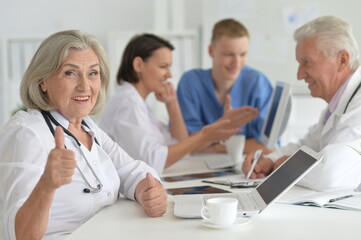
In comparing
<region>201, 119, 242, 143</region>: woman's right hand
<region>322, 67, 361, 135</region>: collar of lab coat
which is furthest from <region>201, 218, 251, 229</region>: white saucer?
<region>201, 119, 242, 143</region>: woman's right hand

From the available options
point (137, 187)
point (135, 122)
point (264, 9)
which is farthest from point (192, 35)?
point (137, 187)

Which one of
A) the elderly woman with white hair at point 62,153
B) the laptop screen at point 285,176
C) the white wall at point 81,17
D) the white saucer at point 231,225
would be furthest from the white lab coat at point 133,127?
the white wall at point 81,17

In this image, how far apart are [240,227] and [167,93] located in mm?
1577

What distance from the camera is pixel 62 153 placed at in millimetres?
1264

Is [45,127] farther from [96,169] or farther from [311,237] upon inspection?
[311,237]

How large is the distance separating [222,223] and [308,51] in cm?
111

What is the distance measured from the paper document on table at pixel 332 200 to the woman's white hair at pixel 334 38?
0.64 metres

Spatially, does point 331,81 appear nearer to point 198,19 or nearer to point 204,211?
point 204,211

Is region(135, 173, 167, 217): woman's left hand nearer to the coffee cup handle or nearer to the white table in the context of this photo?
the white table

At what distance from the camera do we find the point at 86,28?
15.4ft

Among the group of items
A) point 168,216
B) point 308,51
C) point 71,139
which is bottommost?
point 168,216

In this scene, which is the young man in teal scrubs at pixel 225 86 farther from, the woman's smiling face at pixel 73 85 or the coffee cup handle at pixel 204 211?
the coffee cup handle at pixel 204 211

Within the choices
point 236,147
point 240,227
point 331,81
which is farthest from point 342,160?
point 236,147

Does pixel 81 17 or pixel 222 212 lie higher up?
pixel 81 17
